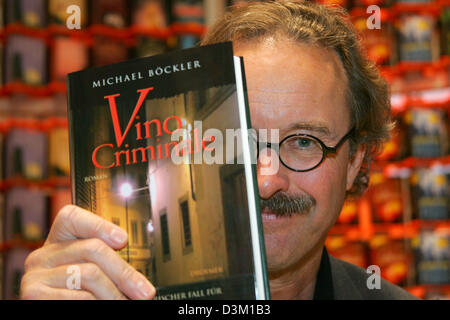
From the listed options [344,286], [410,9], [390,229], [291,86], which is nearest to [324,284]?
[344,286]

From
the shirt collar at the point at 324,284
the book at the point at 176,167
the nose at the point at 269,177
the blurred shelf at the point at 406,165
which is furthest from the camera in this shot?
the blurred shelf at the point at 406,165

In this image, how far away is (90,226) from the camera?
0.73 m

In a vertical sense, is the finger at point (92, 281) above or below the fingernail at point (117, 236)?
below

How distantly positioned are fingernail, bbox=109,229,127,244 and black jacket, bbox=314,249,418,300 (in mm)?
795

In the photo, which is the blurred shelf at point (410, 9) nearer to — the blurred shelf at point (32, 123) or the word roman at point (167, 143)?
the blurred shelf at point (32, 123)

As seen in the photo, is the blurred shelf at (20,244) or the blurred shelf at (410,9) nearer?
the blurred shelf at (20,244)

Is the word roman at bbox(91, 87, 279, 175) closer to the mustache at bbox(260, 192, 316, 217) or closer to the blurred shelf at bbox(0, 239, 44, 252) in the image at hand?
the mustache at bbox(260, 192, 316, 217)

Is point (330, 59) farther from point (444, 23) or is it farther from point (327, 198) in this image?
point (444, 23)

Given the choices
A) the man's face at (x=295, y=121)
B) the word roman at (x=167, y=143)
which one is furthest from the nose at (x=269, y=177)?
the word roman at (x=167, y=143)

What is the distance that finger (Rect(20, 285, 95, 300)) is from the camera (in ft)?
2.32

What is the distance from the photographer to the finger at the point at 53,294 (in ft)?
2.32

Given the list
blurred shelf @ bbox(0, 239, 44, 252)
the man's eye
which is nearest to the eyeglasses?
the man's eye

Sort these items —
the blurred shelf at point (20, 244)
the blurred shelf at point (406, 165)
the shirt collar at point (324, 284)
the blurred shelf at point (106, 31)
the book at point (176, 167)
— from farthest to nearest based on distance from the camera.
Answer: the blurred shelf at point (106, 31)
the blurred shelf at point (406, 165)
the blurred shelf at point (20, 244)
the shirt collar at point (324, 284)
the book at point (176, 167)

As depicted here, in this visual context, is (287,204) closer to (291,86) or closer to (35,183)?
(291,86)
